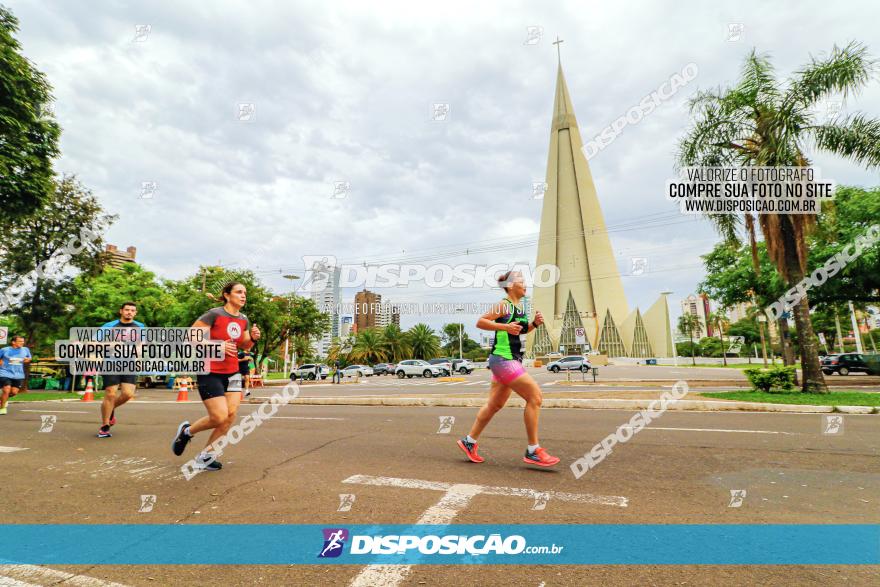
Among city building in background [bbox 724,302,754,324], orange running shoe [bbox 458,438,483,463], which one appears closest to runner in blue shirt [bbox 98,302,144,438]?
orange running shoe [bbox 458,438,483,463]

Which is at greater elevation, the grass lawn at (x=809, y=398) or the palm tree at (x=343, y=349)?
the palm tree at (x=343, y=349)

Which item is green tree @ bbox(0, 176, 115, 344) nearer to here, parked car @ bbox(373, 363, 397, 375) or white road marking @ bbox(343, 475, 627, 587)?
white road marking @ bbox(343, 475, 627, 587)

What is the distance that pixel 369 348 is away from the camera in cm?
6606

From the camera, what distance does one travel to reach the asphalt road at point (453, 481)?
2.36 metres

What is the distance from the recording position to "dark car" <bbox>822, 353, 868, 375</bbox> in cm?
2677

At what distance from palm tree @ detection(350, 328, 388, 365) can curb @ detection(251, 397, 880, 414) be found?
174 ft

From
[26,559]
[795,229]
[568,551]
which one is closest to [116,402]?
[26,559]

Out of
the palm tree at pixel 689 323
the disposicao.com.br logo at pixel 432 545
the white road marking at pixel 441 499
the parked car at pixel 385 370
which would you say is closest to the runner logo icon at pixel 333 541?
the disposicao.com.br logo at pixel 432 545

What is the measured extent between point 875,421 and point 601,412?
15.3 ft

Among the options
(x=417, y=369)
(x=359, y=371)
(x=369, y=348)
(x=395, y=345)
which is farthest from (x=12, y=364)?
(x=395, y=345)

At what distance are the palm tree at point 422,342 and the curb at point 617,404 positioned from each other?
5722 centimetres

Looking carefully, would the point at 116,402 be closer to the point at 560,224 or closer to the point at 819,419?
the point at 819,419

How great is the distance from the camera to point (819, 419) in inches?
319

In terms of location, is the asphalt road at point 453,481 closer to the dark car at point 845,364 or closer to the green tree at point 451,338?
the dark car at point 845,364
